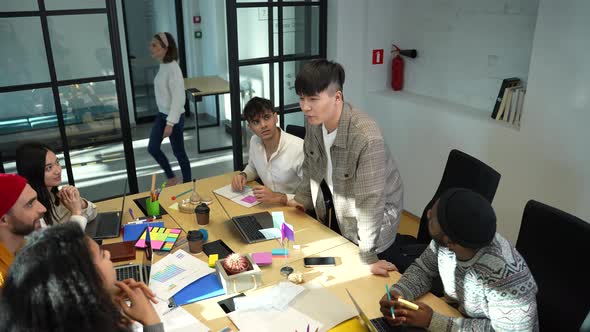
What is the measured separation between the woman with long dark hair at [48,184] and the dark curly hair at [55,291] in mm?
1163

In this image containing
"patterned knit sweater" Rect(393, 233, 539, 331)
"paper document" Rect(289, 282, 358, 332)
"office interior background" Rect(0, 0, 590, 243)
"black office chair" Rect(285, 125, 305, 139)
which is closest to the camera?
"patterned knit sweater" Rect(393, 233, 539, 331)

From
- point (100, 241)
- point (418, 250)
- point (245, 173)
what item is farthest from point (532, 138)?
point (100, 241)

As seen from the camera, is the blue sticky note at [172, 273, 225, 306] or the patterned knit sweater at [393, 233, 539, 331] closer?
the patterned knit sweater at [393, 233, 539, 331]

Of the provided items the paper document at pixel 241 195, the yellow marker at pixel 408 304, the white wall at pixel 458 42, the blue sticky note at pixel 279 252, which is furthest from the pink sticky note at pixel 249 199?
the white wall at pixel 458 42

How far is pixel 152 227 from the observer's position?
2.45m

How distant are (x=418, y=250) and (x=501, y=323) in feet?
2.91

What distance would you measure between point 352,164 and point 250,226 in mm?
635

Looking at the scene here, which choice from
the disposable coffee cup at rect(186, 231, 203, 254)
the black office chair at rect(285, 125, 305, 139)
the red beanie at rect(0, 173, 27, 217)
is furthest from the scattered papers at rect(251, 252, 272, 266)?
the black office chair at rect(285, 125, 305, 139)

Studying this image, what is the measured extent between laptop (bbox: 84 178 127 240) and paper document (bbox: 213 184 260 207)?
583 millimetres

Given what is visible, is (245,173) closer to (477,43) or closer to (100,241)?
(100,241)

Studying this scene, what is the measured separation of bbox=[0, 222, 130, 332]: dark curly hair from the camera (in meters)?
1.10

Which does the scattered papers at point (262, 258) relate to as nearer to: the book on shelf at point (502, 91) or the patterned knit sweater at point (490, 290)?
the patterned knit sweater at point (490, 290)

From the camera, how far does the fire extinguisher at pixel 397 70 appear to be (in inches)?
168

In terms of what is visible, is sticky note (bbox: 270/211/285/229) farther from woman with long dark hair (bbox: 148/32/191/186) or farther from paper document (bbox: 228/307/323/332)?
woman with long dark hair (bbox: 148/32/191/186)
